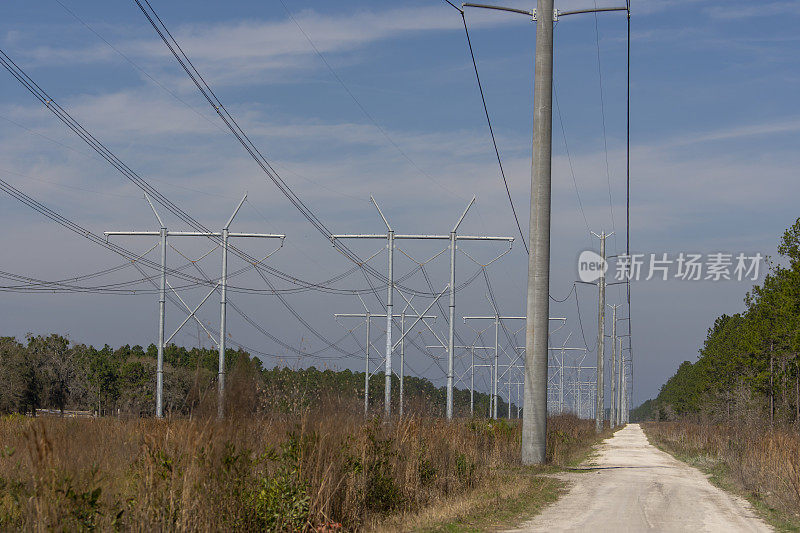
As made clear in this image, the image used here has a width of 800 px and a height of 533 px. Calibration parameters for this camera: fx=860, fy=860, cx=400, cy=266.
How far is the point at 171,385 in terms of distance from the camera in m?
43.7

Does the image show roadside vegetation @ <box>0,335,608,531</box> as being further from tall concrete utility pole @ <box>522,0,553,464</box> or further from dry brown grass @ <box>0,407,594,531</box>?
tall concrete utility pole @ <box>522,0,553,464</box>

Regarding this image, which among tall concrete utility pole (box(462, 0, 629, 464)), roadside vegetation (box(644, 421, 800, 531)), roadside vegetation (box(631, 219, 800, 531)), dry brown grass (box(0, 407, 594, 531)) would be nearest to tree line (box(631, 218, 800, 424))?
roadside vegetation (box(631, 219, 800, 531))

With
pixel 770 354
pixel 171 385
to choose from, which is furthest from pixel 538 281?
pixel 770 354

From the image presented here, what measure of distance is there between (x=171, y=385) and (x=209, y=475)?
1368 inches

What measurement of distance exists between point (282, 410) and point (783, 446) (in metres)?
13.0

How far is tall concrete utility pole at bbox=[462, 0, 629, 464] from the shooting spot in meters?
22.5

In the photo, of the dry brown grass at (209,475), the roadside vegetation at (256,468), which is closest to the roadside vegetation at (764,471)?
the roadside vegetation at (256,468)

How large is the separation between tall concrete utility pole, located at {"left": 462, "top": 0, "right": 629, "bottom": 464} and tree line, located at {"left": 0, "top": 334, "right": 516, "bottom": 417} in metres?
2.06

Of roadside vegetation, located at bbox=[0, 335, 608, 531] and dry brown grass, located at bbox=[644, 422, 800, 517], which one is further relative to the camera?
dry brown grass, located at bbox=[644, 422, 800, 517]

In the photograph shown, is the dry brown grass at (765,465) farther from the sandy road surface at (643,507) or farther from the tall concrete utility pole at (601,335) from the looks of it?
the tall concrete utility pole at (601,335)

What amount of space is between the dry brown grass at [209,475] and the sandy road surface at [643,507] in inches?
105

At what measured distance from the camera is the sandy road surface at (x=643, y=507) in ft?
43.0

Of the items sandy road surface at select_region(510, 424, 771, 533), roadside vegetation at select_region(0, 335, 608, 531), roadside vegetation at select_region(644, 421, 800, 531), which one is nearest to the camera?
roadside vegetation at select_region(0, 335, 608, 531)

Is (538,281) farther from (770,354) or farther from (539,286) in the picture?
(770,354)
